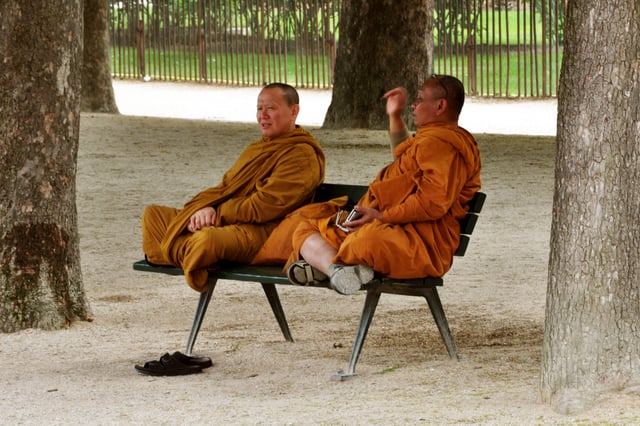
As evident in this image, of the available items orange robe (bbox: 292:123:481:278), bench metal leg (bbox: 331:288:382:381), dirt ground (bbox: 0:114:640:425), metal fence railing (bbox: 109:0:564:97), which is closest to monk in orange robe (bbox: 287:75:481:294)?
orange robe (bbox: 292:123:481:278)

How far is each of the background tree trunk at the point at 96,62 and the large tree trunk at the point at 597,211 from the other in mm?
14855

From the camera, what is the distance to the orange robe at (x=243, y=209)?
5538 millimetres

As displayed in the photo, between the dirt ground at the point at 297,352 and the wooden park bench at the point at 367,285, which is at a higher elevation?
the wooden park bench at the point at 367,285

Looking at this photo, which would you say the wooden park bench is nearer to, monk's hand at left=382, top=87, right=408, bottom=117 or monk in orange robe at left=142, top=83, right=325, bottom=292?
monk in orange robe at left=142, top=83, right=325, bottom=292

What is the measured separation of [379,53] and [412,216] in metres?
10.8

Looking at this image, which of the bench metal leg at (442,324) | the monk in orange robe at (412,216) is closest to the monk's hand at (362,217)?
the monk in orange robe at (412,216)

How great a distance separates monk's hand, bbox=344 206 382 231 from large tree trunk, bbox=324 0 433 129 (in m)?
10.4

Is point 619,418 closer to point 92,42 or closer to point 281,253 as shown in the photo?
point 281,253

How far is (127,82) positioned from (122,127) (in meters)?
11.0

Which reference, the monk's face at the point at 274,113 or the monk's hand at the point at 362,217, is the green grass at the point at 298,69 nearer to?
the monk's face at the point at 274,113

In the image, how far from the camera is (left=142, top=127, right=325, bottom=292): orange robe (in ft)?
18.2

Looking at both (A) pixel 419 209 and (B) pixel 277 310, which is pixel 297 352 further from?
(A) pixel 419 209

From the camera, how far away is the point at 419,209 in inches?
201

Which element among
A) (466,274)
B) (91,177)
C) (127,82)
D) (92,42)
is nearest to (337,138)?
(91,177)
